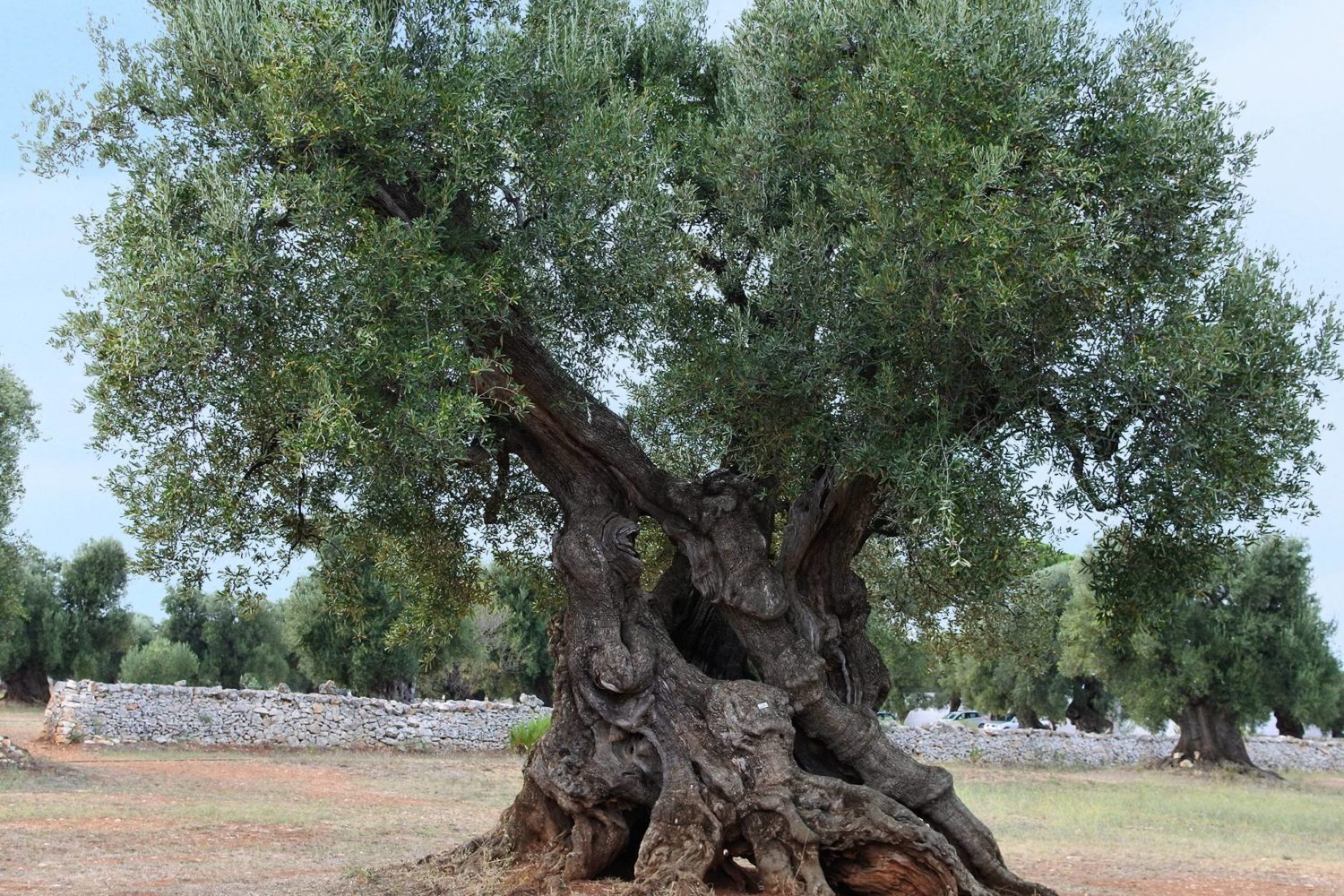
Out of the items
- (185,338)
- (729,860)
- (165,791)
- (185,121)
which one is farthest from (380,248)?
(165,791)

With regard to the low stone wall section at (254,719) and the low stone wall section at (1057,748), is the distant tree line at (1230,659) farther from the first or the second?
the low stone wall section at (254,719)

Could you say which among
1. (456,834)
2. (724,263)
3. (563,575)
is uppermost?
(724,263)

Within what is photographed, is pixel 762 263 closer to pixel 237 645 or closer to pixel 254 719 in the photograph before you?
pixel 254 719

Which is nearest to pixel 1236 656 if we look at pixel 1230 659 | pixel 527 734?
pixel 1230 659

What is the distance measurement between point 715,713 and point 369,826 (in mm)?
8049

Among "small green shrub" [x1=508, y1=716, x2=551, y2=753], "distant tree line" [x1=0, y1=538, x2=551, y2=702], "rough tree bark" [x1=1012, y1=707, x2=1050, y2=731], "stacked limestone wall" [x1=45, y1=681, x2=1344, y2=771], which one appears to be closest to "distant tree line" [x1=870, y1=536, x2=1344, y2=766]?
"stacked limestone wall" [x1=45, y1=681, x2=1344, y2=771]

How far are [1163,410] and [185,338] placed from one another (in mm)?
7657

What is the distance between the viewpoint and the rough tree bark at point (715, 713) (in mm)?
9766

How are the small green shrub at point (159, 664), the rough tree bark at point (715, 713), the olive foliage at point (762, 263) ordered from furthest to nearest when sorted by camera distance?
the small green shrub at point (159, 664)
the rough tree bark at point (715, 713)
the olive foliage at point (762, 263)

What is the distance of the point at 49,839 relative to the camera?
44.5 feet

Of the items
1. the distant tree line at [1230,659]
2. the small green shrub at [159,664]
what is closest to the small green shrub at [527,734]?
the distant tree line at [1230,659]

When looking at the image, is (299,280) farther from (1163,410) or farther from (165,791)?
(165,791)

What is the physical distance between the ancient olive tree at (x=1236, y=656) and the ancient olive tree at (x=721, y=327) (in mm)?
24329

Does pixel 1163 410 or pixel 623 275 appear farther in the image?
pixel 623 275
